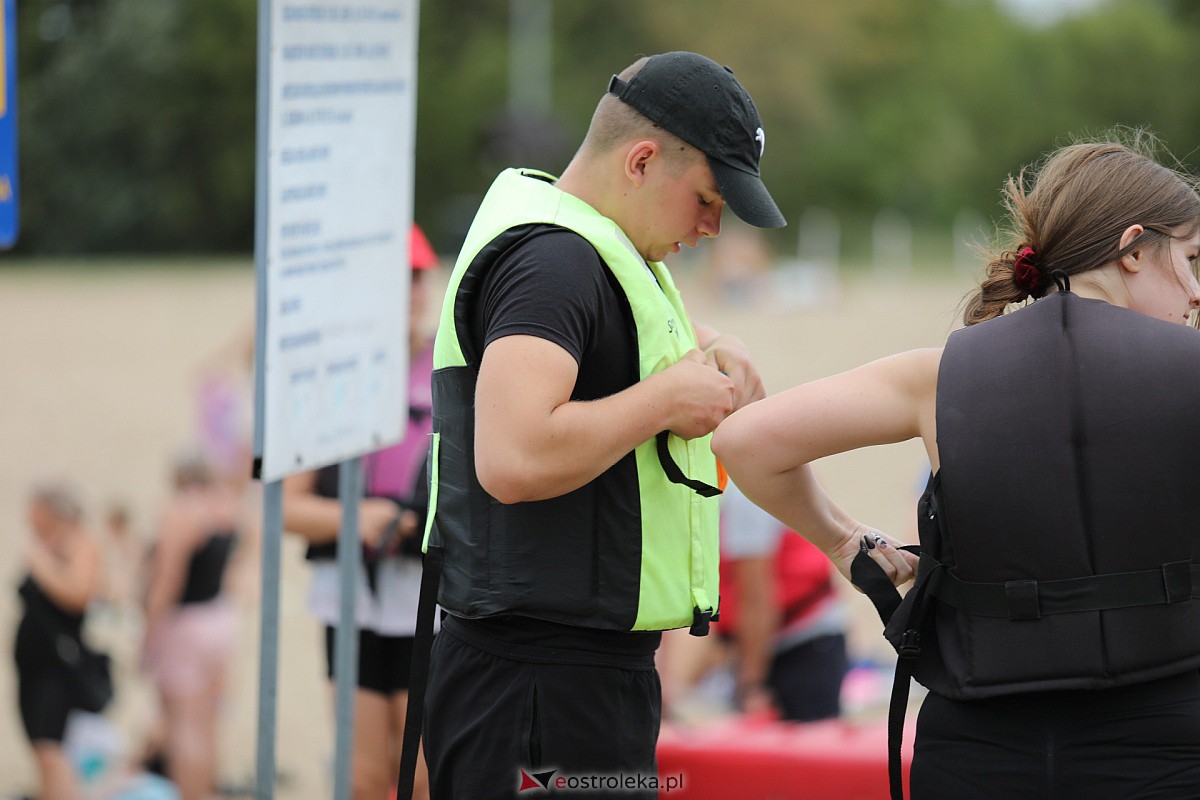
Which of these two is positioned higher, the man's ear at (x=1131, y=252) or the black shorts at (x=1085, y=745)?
the man's ear at (x=1131, y=252)

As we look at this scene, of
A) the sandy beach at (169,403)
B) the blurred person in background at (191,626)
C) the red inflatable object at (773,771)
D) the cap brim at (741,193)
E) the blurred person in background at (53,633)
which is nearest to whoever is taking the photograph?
the cap brim at (741,193)

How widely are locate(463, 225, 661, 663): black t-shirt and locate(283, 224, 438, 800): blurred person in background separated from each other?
136cm

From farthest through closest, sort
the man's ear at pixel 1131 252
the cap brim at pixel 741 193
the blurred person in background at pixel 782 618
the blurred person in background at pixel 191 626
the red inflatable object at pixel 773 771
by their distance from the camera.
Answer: the blurred person in background at pixel 191 626 → the blurred person in background at pixel 782 618 → the red inflatable object at pixel 773 771 → the cap brim at pixel 741 193 → the man's ear at pixel 1131 252

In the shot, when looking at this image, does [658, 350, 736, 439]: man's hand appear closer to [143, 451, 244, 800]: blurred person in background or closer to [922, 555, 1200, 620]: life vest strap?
[922, 555, 1200, 620]: life vest strap

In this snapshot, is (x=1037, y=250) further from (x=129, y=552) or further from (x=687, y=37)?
(x=687, y=37)

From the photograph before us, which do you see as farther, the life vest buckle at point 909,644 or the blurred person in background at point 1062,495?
the life vest buckle at point 909,644

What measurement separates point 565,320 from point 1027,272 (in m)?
0.68

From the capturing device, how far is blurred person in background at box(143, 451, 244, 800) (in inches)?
196

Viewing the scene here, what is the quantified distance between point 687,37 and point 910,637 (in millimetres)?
50291

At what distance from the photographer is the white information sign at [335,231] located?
2773 mm

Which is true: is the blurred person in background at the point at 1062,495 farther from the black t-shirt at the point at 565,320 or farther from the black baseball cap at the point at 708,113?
the black baseball cap at the point at 708,113

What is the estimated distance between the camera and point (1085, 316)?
179 cm

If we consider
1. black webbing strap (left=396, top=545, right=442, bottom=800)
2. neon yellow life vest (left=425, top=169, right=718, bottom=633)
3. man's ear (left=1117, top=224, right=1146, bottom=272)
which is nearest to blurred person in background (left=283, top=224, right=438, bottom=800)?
black webbing strap (left=396, top=545, right=442, bottom=800)

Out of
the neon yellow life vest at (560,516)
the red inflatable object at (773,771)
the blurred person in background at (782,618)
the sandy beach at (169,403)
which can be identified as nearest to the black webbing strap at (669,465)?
the neon yellow life vest at (560,516)
